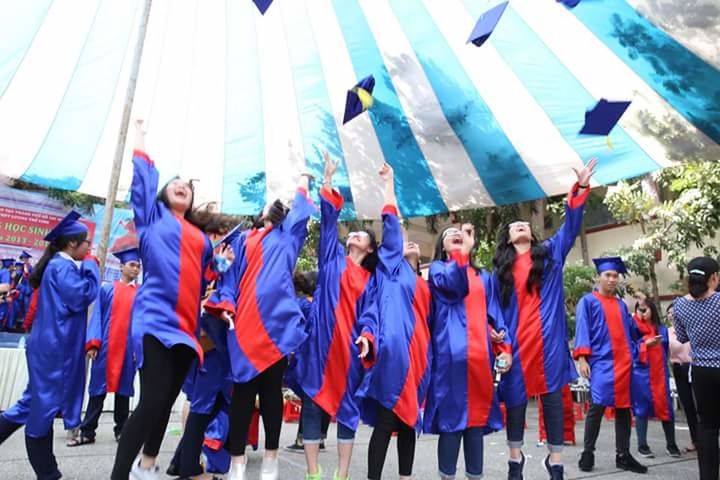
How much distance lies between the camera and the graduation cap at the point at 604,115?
367cm

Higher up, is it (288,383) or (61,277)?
(61,277)

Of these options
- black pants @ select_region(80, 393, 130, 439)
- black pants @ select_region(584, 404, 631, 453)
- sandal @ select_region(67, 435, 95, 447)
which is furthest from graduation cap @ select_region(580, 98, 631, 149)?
sandal @ select_region(67, 435, 95, 447)

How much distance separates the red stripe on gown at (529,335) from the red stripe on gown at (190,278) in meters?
1.74

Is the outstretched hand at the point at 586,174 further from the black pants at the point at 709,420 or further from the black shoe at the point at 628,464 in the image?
the black shoe at the point at 628,464

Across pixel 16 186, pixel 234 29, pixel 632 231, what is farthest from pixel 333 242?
pixel 632 231

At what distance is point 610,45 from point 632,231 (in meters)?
8.89

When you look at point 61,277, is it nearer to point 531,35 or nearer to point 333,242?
point 333,242

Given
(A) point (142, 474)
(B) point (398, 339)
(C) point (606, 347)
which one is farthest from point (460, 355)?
(C) point (606, 347)

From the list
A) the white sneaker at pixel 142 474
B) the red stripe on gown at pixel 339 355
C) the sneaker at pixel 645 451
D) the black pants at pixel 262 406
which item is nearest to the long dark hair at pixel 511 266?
the red stripe on gown at pixel 339 355

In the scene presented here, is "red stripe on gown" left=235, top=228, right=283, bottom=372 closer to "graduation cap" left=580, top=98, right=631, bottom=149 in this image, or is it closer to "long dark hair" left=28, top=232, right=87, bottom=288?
"long dark hair" left=28, top=232, right=87, bottom=288

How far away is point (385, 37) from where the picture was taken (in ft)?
14.5

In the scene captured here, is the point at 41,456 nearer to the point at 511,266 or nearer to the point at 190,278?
the point at 190,278

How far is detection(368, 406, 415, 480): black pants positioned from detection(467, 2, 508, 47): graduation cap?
7.78ft

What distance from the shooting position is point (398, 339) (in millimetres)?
2695
